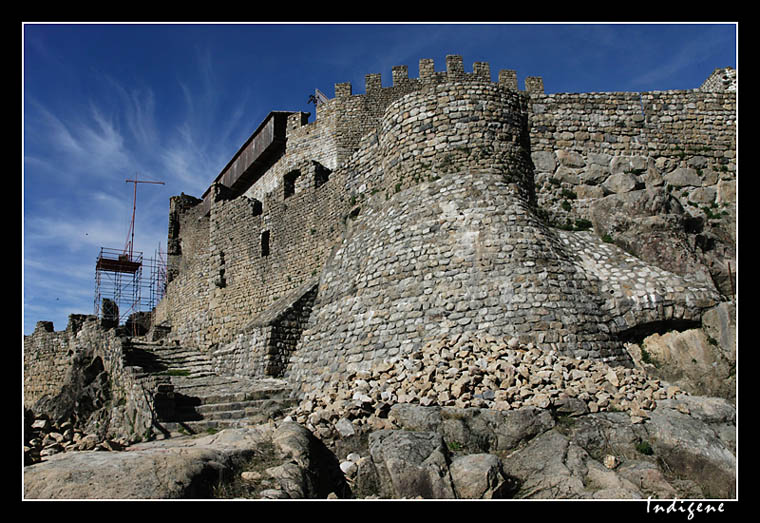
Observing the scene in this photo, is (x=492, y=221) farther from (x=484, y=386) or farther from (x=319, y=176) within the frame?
(x=319, y=176)

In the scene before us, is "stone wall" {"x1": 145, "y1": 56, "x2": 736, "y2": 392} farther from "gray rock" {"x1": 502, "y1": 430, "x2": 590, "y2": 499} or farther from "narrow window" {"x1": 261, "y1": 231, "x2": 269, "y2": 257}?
"gray rock" {"x1": 502, "y1": 430, "x2": 590, "y2": 499}

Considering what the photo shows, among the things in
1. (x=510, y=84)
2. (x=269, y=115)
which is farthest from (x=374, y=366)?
(x=269, y=115)

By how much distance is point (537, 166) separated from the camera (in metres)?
10.4

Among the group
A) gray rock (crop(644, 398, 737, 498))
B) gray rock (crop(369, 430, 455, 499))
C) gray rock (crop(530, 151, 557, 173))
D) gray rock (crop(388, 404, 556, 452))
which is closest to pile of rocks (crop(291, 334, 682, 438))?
gray rock (crop(388, 404, 556, 452))

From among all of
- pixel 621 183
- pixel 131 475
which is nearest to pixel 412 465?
pixel 131 475

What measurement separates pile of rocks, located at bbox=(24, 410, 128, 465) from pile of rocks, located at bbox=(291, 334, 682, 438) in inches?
95.9

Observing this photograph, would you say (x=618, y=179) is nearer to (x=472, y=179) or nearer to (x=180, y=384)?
(x=472, y=179)

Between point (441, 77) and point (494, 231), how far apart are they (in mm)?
13187

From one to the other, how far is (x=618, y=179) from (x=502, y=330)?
4547mm

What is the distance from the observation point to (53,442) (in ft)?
26.2

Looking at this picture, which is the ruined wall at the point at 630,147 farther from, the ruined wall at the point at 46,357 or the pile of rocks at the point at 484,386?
the ruined wall at the point at 46,357

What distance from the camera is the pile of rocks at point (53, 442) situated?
622 cm

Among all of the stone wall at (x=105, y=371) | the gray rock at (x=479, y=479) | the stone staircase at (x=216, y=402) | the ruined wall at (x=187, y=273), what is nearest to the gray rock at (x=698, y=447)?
the gray rock at (x=479, y=479)

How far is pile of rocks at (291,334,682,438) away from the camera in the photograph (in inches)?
253
